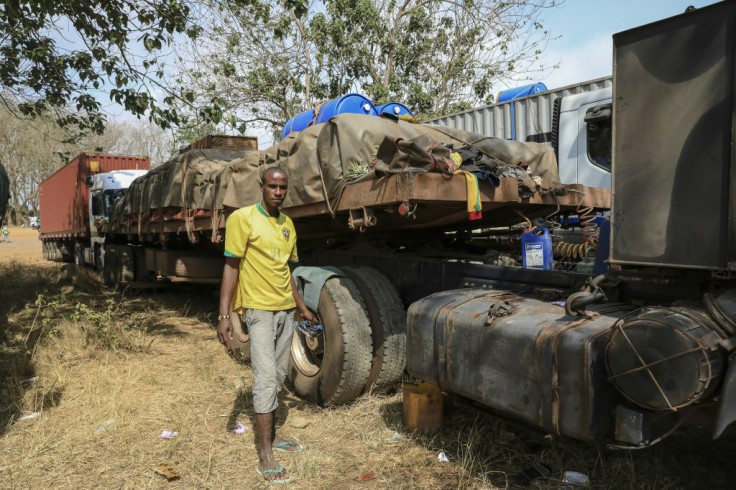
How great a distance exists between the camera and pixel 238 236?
3.35m

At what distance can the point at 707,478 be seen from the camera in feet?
9.81

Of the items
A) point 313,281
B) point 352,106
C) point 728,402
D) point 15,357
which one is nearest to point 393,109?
point 352,106

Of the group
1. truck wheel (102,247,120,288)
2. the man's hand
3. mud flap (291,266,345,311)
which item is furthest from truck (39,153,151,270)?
the man's hand

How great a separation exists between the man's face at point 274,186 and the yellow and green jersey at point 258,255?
0.11 meters

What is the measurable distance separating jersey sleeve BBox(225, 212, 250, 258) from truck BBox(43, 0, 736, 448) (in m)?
0.66

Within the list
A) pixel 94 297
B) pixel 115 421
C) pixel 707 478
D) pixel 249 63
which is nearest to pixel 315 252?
pixel 115 421

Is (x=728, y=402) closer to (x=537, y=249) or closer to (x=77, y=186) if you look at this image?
(x=537, y=249)

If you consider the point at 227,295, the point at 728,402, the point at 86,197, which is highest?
the point at 86,197

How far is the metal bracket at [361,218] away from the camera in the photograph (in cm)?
341

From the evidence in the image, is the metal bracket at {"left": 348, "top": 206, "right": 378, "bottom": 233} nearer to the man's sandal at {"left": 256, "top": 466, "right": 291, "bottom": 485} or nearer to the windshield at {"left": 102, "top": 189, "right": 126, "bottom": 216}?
the man's sandal at {"left": 256, "top": 466, "right": 291, "bottom": 485}

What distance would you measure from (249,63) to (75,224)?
6808mm

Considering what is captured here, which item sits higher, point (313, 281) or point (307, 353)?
point (313, 281)

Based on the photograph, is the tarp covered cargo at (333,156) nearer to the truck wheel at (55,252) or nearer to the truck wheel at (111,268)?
the truck wheel at (111,268)

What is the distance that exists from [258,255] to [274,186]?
1.44ft
